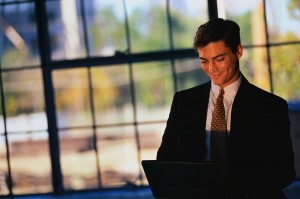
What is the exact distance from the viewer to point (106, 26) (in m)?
4.96

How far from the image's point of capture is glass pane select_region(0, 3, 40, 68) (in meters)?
4.38

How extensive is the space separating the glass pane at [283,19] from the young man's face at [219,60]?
100.0 inches

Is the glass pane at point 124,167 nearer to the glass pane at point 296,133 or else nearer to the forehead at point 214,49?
the glass pane at point 296,133

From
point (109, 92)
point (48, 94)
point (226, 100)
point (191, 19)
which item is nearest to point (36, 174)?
point (48, 94)

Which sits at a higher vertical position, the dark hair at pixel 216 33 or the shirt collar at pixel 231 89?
the dark hair at pixel 216 33

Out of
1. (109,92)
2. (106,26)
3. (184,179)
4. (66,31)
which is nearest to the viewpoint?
(184,179)

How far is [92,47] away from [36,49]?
466 millimetres

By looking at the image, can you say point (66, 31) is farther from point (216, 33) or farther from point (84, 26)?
point (216, 33)

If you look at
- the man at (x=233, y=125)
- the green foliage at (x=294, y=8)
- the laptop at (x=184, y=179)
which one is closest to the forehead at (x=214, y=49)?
the man at (x=233, y=125)

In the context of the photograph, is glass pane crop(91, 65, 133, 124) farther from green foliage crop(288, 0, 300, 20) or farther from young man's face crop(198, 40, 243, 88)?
young man's face crop(198, 40, 243, 88)

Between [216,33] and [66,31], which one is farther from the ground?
[66,31]

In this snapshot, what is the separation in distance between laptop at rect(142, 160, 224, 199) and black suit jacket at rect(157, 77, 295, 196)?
11 cm

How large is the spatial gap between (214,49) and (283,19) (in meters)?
3.31

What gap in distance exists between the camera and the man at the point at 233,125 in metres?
1.79
